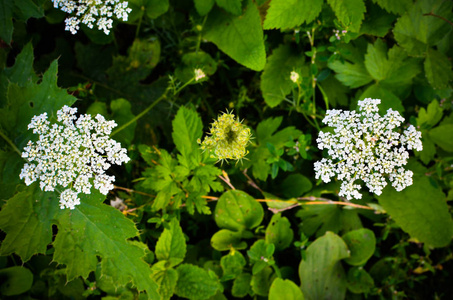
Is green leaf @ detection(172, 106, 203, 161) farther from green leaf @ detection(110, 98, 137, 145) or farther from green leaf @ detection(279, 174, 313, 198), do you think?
green leaf @ detection(279, 174, 313, 198)

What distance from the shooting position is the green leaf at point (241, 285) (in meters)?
2.95

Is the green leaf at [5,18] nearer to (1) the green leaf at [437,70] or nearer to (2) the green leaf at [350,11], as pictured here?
(2) the green leaf at [350,11]

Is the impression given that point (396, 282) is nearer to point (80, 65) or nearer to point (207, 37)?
point (207, 37)

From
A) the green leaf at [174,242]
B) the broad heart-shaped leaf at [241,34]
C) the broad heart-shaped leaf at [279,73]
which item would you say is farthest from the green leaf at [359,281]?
the broad heart-shaped leaf at [241,34]

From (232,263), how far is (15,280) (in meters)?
1.77

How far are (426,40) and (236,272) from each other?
2.47m

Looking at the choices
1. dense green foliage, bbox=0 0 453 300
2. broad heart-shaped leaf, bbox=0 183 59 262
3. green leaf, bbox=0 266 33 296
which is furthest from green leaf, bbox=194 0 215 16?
green leaf, bbox=0 266 33 296

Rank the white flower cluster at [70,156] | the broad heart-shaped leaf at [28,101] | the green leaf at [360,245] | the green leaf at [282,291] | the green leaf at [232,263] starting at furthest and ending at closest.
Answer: the green leaf at [360,245] < the green leaf at [232,263] < the green leaf at [282,291] < the broad heart-shaped leaf at [28,101] < the white flower cluster at [70,156]

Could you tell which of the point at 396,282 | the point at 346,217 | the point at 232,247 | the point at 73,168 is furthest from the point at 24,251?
the point at 396,282

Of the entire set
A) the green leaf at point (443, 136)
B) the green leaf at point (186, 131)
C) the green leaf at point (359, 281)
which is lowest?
the green leaf at point (359, 281)

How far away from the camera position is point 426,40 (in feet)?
9.61

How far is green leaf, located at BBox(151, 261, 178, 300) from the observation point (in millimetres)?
2656

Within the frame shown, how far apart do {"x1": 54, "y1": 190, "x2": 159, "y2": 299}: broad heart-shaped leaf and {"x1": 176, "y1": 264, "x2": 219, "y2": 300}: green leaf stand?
0.47 metres

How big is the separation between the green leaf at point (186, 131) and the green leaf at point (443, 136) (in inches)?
75.6
